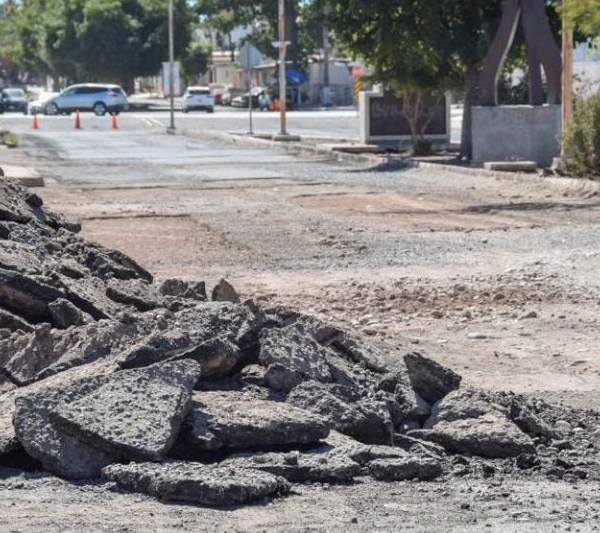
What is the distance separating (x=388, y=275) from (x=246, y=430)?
7918 millimetres

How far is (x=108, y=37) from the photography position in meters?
98.1

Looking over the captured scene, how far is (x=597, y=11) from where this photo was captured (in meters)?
19.7

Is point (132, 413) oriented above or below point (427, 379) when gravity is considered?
above

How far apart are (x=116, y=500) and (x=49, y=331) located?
6.73 feet

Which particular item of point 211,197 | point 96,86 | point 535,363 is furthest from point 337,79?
point 535,363

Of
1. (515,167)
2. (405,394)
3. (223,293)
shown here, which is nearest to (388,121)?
(515,167)

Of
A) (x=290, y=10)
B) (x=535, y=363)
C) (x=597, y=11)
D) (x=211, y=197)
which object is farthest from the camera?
(x=290, y=10)

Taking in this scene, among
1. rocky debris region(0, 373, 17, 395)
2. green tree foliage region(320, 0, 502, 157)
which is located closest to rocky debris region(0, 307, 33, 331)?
rocky debris region(0, 373, 17, 395)

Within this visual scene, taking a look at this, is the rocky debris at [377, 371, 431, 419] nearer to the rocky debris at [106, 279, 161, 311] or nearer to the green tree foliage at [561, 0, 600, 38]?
the rocky debris at [106, 279, 161, 311]

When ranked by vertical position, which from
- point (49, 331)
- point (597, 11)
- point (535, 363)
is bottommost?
point (535, 363)

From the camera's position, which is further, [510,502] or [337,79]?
[337,79]

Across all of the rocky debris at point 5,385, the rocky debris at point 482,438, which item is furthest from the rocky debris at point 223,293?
the rocky debris at point 482,438

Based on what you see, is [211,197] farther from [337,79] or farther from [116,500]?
[337,79]

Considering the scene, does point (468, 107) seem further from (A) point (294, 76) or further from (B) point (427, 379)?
(A) point (294, 76)
